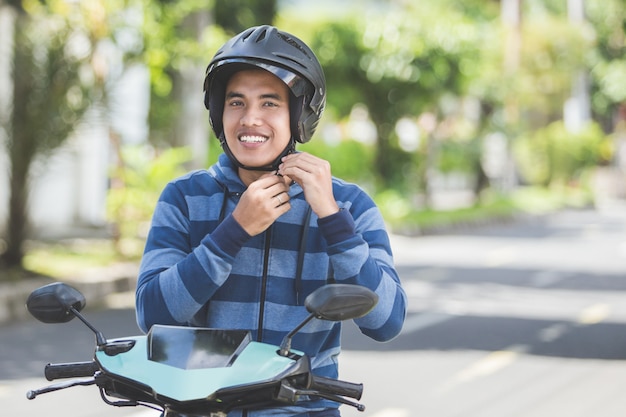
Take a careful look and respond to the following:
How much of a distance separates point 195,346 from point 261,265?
1.35 ft

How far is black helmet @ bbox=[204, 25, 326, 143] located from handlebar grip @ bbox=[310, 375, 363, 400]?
0.60m

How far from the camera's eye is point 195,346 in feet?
7.24

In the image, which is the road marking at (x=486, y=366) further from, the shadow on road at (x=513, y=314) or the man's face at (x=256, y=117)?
the man's face at (x=256, y=117)

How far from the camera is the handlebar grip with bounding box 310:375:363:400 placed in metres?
2.27

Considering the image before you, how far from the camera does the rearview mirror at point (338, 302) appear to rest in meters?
2.16

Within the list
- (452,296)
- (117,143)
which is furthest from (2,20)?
(452,296)

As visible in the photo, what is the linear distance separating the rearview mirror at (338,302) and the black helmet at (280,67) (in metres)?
0.54

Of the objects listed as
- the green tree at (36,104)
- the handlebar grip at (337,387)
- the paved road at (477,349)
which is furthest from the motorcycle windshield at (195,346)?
the green tree at (36,104)

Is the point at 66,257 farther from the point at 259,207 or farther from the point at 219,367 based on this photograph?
the point at 219,367

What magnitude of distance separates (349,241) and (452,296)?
10.2m

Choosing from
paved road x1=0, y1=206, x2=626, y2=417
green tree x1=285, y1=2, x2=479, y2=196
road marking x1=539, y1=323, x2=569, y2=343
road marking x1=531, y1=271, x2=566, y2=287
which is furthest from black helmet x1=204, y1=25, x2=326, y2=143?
green tree x1=285, y1=2, x2=479, y2=196

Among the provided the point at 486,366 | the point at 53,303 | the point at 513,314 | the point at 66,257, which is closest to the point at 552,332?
the point at 513,314

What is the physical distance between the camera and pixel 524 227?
2569 cm

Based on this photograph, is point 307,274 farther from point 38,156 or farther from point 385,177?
point 385,177
